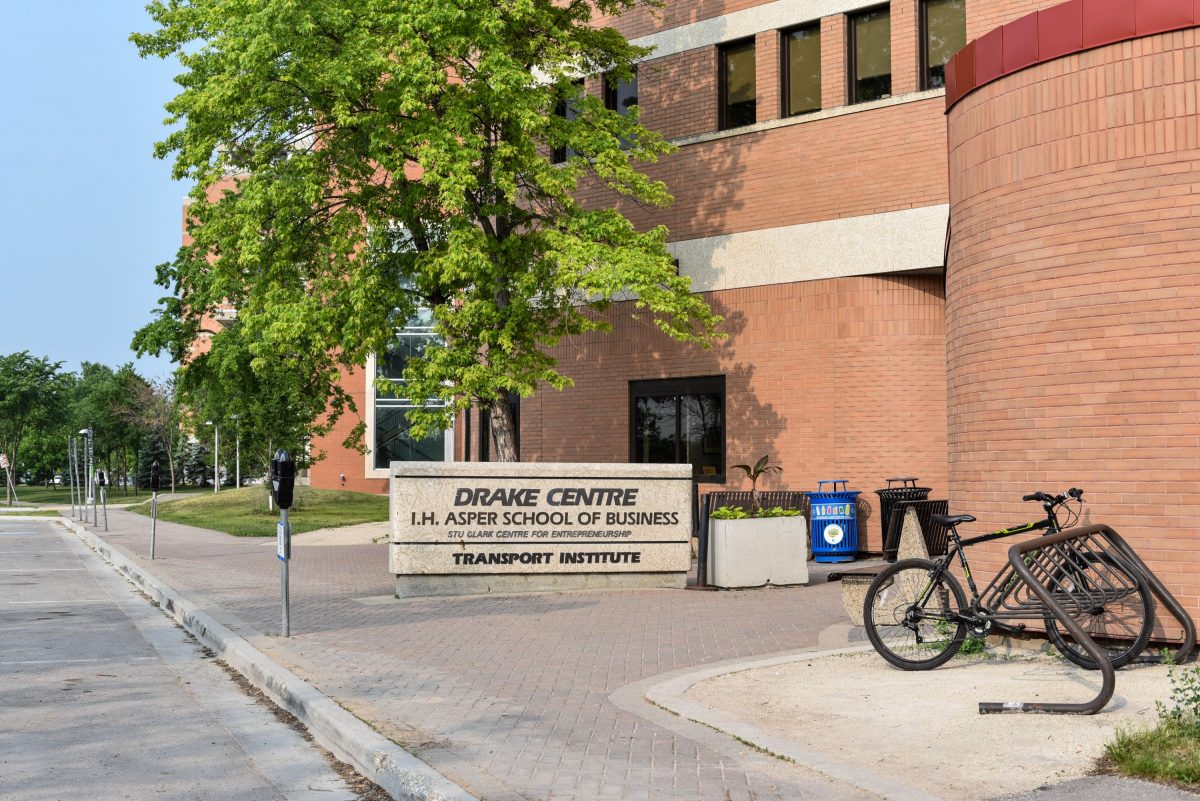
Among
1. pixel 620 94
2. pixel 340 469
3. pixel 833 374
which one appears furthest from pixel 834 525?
pixel 340 469

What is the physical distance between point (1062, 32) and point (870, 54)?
13.0 meters

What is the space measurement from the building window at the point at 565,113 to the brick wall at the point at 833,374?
4.19m

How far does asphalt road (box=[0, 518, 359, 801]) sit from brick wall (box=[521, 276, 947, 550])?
1175cm

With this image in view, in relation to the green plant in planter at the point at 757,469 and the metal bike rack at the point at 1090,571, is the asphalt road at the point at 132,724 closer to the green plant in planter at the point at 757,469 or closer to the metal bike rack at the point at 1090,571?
the metal bike rack at the point at 1090,571

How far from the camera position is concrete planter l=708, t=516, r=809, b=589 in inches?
625

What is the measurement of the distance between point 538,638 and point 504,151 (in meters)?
10.9

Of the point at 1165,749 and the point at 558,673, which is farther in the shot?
the point at 558,673

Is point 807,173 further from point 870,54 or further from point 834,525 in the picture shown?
point 834,525

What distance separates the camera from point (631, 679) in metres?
9.12

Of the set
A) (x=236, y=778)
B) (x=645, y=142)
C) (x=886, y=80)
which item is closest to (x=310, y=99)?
(x=645, y=142)

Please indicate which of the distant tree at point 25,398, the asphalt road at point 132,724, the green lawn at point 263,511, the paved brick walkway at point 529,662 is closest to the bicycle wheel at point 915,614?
the paved brick walkway at point 529,662

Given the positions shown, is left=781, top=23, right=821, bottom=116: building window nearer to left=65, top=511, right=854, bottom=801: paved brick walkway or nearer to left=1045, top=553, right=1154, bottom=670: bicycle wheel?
left=65, top=511, right=854, bottom=801: paved brick walkway

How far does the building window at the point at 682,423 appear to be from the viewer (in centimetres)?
2370

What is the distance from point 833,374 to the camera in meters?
21.8
